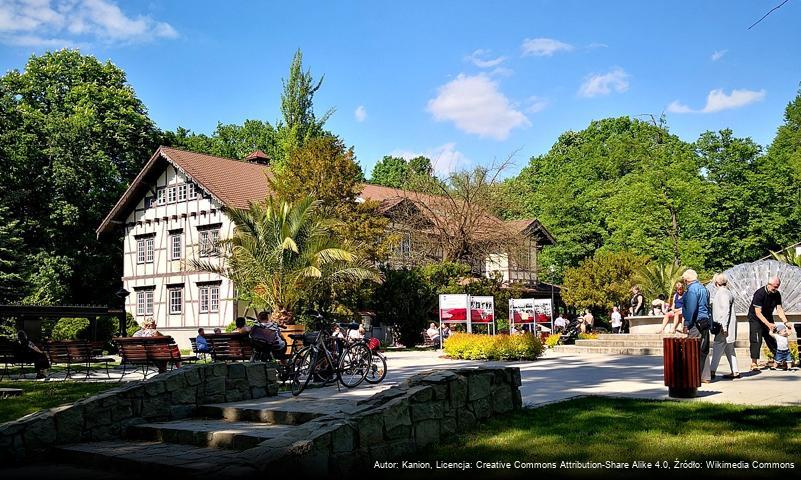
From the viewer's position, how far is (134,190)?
41.0 meters

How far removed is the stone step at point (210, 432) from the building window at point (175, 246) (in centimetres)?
3195

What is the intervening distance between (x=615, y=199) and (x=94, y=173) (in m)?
32.1

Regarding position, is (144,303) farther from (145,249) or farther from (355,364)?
(355,364)

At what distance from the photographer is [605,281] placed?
119ft

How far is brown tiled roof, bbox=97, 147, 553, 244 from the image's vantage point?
3772 centimetres

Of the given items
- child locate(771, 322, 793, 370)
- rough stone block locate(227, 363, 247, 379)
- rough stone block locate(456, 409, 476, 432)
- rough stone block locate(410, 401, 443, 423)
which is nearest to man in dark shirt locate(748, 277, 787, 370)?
child locate(771, 322, 793, 370)

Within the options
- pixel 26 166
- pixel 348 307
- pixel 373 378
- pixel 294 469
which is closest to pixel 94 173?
pixel 26 166

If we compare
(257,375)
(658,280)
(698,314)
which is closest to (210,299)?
(658,280)

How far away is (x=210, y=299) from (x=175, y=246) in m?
4.14

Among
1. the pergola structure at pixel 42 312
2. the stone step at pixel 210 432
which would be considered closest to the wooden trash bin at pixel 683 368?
the stone step at pixel 210 432

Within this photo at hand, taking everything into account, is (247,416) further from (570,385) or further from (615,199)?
(615,199)

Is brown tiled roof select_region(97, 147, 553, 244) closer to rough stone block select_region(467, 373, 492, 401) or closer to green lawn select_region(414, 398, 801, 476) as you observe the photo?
rough stone block select_region(467, 373, 492, 401)

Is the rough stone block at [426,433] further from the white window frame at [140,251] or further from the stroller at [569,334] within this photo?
Result: the white window frame at [140,251]

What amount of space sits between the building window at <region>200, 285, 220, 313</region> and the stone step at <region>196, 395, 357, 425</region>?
28.4m
